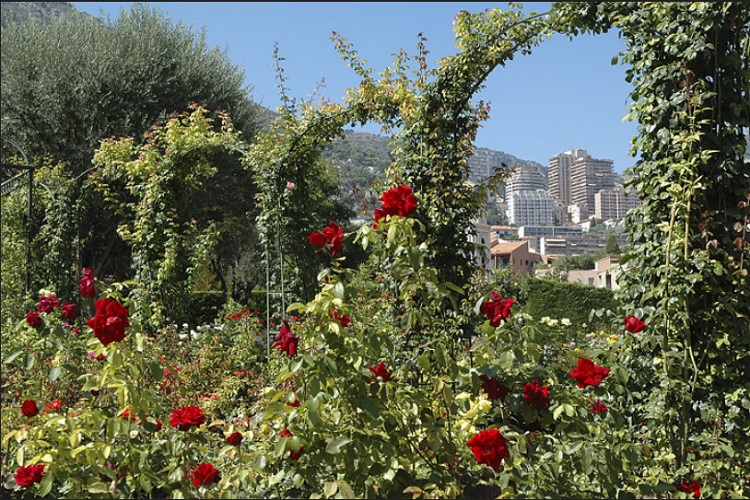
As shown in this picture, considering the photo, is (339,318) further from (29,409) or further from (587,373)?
(29,409)

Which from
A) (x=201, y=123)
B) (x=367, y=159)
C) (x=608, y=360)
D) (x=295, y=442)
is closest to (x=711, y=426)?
(x=608, y=360)

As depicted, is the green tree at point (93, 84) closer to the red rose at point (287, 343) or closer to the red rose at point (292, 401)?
the red rose at point (287, 343)

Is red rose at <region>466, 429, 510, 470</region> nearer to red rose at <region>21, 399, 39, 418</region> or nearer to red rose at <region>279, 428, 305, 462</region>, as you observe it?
red rose at <region>279, 428, 305, 462</region>

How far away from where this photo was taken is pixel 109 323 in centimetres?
202

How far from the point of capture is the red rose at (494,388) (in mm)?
2225

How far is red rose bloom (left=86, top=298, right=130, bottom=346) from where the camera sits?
2.01 metres

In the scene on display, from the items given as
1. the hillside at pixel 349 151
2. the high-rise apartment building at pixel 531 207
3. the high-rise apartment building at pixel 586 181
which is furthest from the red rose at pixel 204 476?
the high-rise apartment building at pixel 531 207

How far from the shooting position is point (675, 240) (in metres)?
3.05

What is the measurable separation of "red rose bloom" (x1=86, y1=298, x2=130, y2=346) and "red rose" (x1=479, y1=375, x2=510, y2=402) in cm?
116

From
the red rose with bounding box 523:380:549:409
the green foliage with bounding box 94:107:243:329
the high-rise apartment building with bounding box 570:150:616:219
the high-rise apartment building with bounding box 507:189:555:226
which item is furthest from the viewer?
the high-rise apartment building with bounding box 507:189:555:226

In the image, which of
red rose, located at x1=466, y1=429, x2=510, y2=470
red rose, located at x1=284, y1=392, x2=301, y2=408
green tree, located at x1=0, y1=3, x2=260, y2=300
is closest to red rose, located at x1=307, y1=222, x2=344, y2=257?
red rose, located at x1=284, y1=392, x2=301, y2=408

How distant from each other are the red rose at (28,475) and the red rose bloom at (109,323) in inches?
18.9

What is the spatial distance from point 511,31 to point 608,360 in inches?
99.7

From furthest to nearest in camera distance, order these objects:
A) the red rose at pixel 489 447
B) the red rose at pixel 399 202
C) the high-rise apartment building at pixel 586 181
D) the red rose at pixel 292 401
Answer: the high-rise apartment building at pixel 586 181, the red rose at pixel 399 202, the red rose at pixel 292 401, the red rose at pixel 489 447
